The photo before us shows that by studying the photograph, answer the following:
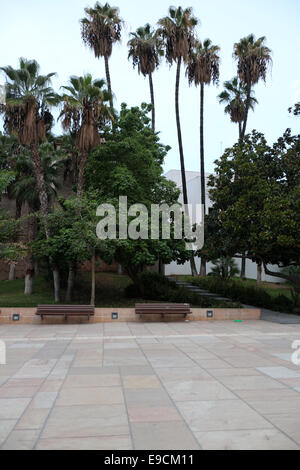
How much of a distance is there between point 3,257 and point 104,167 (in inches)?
295

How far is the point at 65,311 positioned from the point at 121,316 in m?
2.11

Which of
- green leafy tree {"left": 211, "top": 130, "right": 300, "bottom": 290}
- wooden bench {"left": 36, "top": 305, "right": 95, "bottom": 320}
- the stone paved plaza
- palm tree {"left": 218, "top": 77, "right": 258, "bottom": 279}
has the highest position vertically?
palm tree {"left": 218, "top": 77, "right": 258, "bottom": 279}

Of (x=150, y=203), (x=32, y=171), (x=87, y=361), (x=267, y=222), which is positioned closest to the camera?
(x=87, y=361)

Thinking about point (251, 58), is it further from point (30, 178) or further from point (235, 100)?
point (30, 178)

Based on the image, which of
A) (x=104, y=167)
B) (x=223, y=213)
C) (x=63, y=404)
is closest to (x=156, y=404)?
(x=63, y=404)

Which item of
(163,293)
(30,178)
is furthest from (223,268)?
(30,178)

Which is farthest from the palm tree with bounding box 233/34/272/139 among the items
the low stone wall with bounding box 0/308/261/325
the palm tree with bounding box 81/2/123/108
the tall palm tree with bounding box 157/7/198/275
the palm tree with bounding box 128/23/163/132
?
the low stone wall with bounding box 0/308/261/325

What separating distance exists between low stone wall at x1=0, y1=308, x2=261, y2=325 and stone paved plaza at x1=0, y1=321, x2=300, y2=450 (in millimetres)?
3478

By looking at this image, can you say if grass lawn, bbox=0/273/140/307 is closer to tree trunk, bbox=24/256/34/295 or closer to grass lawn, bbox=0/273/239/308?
grass lawn, bbox=0/273/239/308

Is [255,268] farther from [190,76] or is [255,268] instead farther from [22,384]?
[22,384]

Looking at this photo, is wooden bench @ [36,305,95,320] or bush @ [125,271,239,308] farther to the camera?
bush @ [125,271,239,308]

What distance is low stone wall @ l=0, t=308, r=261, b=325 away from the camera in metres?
13.8

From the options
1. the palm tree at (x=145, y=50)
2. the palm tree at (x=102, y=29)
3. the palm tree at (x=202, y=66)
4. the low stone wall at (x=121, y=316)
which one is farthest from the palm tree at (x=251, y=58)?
the low stone wall at (x=121, y=316)
